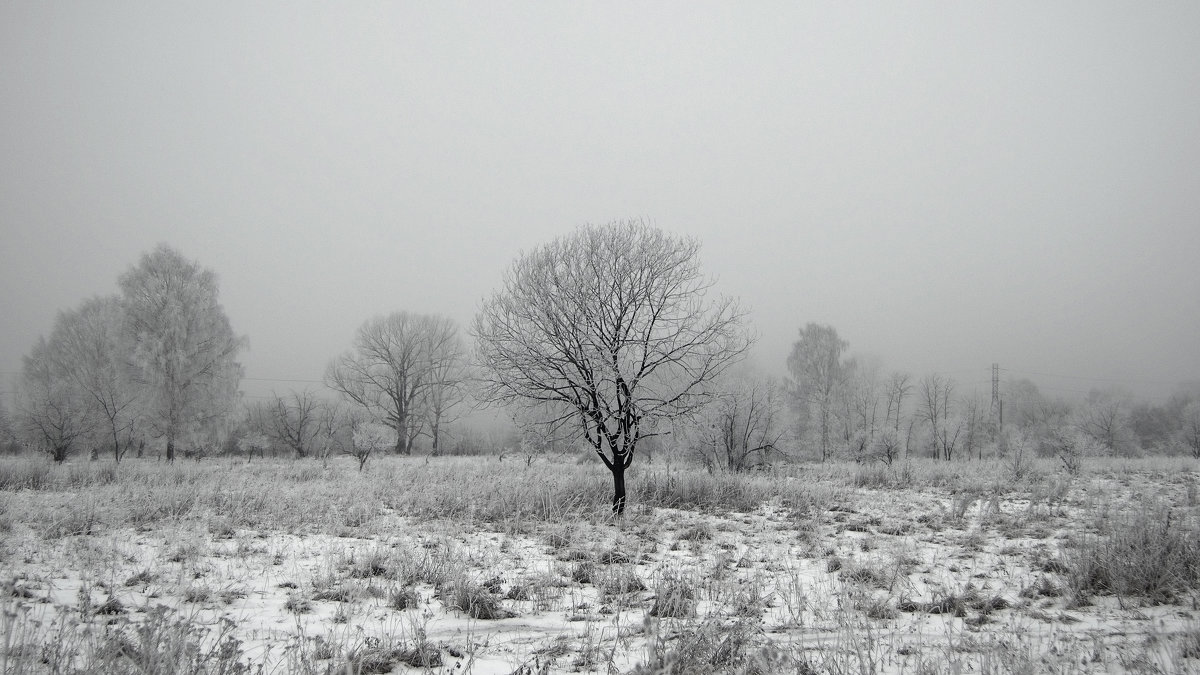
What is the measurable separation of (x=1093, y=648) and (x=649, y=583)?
366cm

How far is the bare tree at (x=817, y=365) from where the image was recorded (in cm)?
4344

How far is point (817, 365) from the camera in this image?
146 feet

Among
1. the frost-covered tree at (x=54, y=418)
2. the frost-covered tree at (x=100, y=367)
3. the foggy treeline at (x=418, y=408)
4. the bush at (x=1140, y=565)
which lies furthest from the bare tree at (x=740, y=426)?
the frost-covered tree at (x=54, y=418)

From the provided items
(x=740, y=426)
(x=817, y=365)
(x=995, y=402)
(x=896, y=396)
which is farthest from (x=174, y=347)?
(x=995, y=402)

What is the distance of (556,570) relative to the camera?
6.05m

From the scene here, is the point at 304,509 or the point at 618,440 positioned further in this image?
the point at 618,440

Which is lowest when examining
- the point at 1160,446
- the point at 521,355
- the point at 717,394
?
the point at 1160,446

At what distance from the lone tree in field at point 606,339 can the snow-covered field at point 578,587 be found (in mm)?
2112

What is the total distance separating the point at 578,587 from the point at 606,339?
593 centimetres

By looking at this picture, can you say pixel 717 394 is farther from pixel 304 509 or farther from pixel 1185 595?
pixel 304 509

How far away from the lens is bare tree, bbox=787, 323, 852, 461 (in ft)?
143

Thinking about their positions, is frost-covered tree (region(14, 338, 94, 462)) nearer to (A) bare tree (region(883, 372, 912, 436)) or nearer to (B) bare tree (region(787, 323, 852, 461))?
(B) bare tree (region(787, 323, 852, 461))

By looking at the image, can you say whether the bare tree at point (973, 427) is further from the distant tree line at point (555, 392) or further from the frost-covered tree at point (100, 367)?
the frost-covered tree at point (100, 367)

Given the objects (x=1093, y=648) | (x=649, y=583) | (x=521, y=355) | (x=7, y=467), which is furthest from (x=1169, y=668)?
(x=7, y=467)
